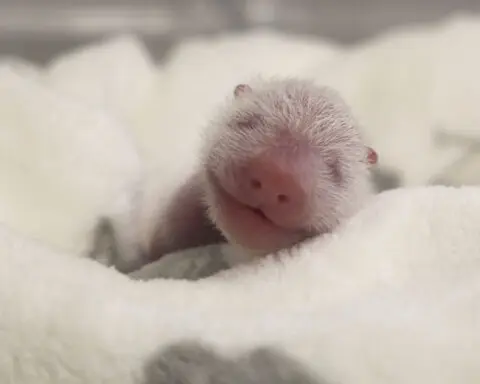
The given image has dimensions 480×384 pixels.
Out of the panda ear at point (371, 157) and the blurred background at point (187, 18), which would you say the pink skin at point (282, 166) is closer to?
the panda ear at point (371, 157)

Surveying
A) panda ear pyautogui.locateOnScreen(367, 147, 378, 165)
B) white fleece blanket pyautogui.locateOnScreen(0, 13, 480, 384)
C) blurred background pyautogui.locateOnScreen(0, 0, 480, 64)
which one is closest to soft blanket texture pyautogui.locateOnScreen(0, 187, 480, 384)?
white fleece blanket pyautogui.locateOnScreen(0, 13, 480, 384)

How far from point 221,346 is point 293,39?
1.21 metres

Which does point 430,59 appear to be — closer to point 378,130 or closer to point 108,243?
point 378,130

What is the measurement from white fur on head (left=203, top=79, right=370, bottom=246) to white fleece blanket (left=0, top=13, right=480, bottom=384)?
0.04 meters

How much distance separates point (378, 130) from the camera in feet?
4.36

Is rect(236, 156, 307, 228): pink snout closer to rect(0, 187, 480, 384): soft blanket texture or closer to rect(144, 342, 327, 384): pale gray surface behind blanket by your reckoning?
rect(0, 187, 480, 384): soft blanket texture

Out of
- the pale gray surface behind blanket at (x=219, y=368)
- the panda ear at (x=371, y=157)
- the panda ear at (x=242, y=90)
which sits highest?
the panda ear at (x=242, y=90)

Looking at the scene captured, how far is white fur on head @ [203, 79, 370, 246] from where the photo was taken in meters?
0.73

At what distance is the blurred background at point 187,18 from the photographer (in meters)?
1.92

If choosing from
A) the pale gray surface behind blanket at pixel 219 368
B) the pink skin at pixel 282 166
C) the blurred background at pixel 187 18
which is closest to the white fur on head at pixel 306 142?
the pink skin at pixel 282 166

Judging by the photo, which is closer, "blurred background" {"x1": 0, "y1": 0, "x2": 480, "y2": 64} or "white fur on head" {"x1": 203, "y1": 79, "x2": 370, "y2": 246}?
"white fur on head" {"x1": 203, "y1": 79, "x2": 370, "y2": 246}

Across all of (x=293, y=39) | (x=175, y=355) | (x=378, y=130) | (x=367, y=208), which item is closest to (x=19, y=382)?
(x=175, y=355)

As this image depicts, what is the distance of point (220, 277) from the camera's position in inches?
28.7

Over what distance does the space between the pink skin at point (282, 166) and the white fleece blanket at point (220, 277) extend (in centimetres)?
3
